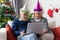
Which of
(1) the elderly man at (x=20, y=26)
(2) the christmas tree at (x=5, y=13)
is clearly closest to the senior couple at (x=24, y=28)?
(1) the elderly man at (x=20, y=26)

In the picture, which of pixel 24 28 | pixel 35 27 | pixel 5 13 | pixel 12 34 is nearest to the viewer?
pixel 35 27

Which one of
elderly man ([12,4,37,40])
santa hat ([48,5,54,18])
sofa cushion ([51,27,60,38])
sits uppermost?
santa hat ([48,5,54,18])

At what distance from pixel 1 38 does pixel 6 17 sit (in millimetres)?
1012

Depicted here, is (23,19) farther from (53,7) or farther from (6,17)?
(53,7)

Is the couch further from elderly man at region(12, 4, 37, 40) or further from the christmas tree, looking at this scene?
the christmas tree

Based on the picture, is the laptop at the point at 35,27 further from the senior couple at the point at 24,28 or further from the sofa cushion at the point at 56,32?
the sofa cushion at the point at 56,32

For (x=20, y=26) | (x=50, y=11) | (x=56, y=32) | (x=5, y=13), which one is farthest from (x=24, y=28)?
(x=50, y=11)

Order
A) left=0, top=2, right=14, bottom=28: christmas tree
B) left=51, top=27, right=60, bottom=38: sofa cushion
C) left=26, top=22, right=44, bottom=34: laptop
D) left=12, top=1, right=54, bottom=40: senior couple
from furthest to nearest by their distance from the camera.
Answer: left=0, top=2, right=14, bottom=28: christmas tree
left=51, top=27, right=60, bottom=38: sofa cushion
left=12, top=1, right=54, bottom=40: senior couple
left=26, top=22, right=44, bottom=34: laptop

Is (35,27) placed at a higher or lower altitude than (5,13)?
lower

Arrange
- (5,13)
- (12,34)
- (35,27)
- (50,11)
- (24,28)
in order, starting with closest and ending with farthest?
(35,27), (12,34), (24,28), (5,13), (50,11)

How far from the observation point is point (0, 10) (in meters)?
3.47

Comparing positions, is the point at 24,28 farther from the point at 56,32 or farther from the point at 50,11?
the point at 50,11

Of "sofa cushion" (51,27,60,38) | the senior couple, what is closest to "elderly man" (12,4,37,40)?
the senior couple

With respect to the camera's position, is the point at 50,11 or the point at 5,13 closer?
the point at 5,13
